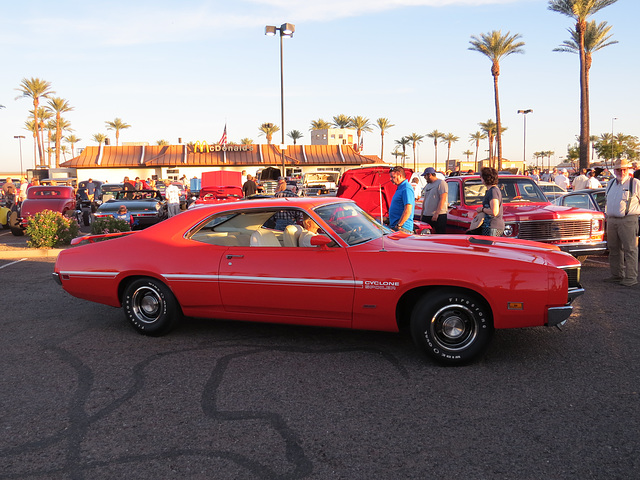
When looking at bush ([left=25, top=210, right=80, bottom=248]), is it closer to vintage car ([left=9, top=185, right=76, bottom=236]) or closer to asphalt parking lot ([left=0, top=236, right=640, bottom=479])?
vintage car ([left=9, top=185, right=76, bottom=236])

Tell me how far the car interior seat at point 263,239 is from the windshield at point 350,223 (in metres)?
0.51

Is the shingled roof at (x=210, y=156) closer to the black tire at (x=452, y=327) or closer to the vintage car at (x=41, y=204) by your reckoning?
the vintage car at (x=41, y=204)

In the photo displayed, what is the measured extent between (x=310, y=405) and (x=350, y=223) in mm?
1996

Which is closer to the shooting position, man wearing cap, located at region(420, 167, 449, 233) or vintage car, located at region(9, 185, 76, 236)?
man wearing cap, located at region(420, 167, 449, 233)

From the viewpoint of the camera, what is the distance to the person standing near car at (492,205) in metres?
7.45

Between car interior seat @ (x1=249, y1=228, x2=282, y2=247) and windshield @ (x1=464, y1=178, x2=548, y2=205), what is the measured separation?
5.82 m

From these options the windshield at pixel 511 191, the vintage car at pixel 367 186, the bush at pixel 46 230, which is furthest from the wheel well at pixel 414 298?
the bush at pixel 46 230

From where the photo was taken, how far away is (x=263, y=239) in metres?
5.37

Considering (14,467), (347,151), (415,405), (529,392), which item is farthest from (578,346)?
(347,151)

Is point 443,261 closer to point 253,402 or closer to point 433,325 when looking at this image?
point 433,325

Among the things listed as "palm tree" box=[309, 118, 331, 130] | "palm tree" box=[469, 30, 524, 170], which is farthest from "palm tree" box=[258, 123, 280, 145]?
"palm tree" box=[469, 30, 524, 170]

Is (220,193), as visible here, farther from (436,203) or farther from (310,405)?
(310,405)

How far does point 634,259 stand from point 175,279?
6.62 metres

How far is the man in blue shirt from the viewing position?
25.0 ft
